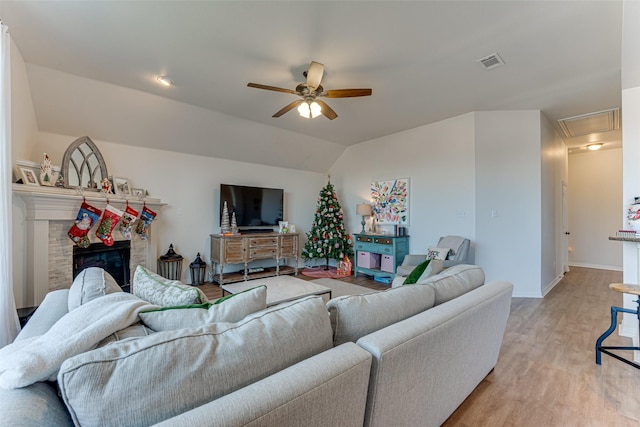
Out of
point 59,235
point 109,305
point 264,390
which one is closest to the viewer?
point 264,390

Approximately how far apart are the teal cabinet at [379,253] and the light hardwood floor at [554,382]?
183 cm

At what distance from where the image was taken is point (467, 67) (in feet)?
9.35

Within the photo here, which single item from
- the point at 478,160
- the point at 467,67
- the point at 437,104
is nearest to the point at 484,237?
the point at 478,160

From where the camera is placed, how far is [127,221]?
3.62 meters

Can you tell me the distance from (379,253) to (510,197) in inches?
86.4

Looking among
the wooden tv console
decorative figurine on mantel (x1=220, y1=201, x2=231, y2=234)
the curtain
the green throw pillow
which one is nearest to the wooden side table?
the green throw pillow

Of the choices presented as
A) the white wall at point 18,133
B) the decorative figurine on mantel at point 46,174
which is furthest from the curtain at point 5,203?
the decorative figurine on mantel at point 46,174

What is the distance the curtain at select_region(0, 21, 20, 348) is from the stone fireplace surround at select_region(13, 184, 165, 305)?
0.66 meters

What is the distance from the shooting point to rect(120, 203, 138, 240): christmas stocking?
360 cm

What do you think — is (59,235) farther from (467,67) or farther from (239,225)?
(467,67)

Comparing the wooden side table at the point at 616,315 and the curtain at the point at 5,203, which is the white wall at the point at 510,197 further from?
the curtain at the point at 5,203

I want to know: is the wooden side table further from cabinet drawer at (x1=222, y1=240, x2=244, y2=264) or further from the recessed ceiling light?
the recessed ceiling light

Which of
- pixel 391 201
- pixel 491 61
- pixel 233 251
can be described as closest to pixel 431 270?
pixel 491 61

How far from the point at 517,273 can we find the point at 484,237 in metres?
0.68
